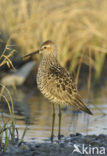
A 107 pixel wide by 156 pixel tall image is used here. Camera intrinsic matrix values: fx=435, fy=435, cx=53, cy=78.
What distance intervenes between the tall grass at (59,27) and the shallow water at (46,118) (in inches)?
87.9

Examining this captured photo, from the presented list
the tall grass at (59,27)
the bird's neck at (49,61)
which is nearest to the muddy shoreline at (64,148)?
the bird's neck at (49,61)

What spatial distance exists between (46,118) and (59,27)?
4.89m

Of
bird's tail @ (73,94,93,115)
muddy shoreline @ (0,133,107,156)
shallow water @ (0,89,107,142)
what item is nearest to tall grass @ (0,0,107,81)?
shallow water @ (0,89,107,142)

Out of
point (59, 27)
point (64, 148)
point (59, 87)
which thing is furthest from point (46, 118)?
point (59, 27)

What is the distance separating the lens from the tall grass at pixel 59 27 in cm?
1101

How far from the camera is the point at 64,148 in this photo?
5.45 meters

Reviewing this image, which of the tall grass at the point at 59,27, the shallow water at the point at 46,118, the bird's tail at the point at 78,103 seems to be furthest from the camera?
the tall grass at the point at 59,27

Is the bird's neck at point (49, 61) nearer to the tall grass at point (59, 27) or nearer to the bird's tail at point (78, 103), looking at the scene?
the bird's tail at point (78, 103)

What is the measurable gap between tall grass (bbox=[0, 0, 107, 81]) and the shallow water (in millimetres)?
2232

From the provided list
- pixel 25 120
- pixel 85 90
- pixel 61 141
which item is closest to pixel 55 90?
pixel 61 141

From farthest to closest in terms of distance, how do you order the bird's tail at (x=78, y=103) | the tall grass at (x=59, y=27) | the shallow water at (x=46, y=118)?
the tall grass at (x=59, y=27)
the shallow water at (x=46, y=118)
the bird's tail at (x=78, y=103)

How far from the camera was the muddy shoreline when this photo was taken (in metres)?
5.21

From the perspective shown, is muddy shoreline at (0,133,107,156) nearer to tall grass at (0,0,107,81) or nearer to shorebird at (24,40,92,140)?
shorebird at (24,40,92,140)

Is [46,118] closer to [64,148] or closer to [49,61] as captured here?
[49,61]
